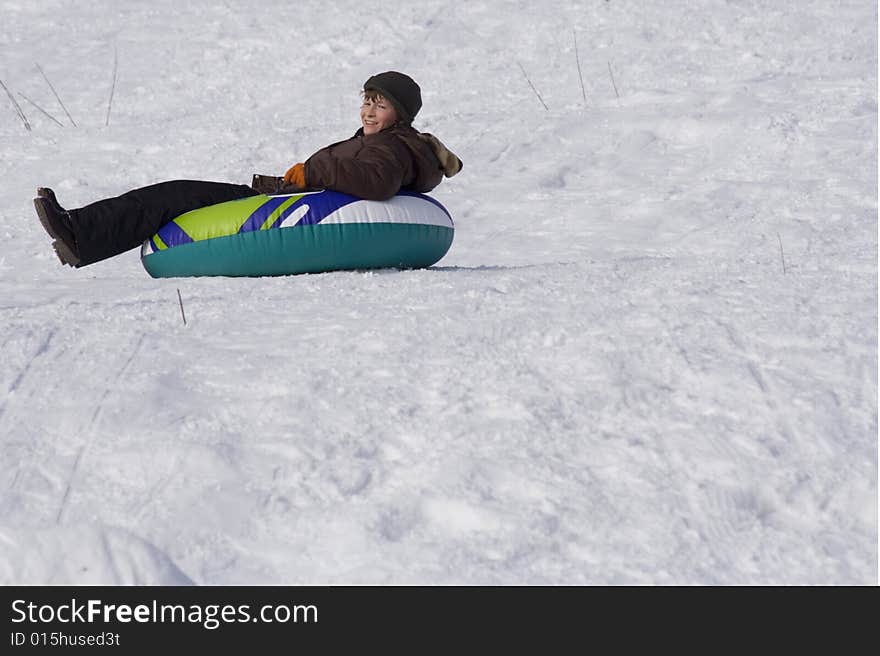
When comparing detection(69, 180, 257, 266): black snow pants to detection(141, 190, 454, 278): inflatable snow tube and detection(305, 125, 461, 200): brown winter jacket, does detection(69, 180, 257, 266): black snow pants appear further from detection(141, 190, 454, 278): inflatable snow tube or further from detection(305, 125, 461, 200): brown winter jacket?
detection(305, 125, 461, 200): brown winter jacket

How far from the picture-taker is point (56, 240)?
15.3ft

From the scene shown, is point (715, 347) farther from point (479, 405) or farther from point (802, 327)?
point (479, 405)

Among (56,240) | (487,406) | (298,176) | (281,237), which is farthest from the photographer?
(298,176)

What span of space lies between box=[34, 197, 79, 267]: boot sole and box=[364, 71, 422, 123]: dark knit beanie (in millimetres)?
1511

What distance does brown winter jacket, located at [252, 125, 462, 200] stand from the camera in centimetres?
492

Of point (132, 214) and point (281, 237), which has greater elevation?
Answer: point (132, 214)

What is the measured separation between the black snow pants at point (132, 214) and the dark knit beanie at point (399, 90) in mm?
899

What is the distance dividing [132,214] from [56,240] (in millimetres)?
398

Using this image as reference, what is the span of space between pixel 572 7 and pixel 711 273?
269 inches

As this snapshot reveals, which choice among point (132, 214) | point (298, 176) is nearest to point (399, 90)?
point (298, 176)

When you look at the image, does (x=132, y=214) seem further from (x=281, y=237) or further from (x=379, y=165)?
(x=379, y=165)

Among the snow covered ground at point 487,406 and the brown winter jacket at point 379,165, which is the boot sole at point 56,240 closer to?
the snow covered ground at point 487,406
